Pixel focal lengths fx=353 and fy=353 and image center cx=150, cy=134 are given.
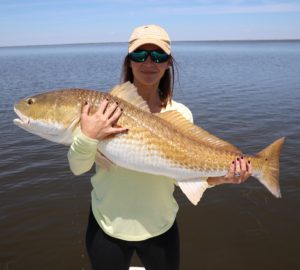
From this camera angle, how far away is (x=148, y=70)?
3.69 metres

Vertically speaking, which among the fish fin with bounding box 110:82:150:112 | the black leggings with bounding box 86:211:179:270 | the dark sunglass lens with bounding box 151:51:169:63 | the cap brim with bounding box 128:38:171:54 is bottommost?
the black leggings with bounding box 86:211:179:270

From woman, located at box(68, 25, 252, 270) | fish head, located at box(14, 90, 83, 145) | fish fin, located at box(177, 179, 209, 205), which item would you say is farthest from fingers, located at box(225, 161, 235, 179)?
fish head, located at box(14, 90, 83, 145)

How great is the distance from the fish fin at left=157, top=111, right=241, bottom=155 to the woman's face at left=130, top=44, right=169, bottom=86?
39 cm

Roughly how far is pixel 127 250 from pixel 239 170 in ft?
4.73

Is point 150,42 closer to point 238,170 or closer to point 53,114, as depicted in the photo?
point 53,114

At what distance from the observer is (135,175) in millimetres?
3533

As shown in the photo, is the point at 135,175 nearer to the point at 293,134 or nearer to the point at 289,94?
the point at 293,134

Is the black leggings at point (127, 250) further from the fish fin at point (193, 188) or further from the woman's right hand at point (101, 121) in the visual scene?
the woman's right hand at point (101, 121)

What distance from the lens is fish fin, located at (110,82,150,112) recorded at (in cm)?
345

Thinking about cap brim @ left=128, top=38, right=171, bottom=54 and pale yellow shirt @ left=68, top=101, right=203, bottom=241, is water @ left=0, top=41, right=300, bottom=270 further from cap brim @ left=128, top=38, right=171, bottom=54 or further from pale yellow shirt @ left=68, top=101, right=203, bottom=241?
pale yellow shirt @ left=68, top=101, right=203, bottom=241

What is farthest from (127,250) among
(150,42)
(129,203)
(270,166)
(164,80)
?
(150,42)

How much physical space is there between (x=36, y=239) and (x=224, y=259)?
420cm

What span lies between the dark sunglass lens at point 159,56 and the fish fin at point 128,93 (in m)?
0.40

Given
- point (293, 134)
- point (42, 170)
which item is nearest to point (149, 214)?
point (42, 170)
